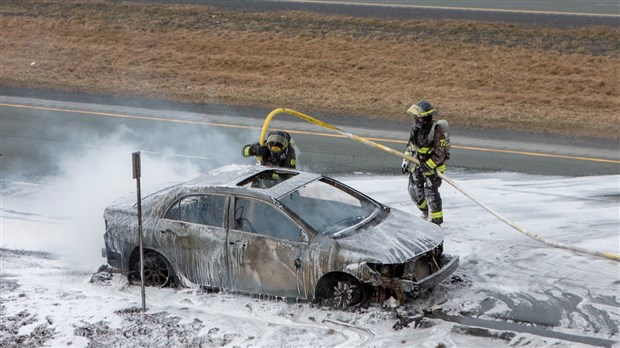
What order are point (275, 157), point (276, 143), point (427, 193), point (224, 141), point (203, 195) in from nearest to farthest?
point (203, 195), point (276, 143), point (275, 157), point (427, 193), point (224, 141)

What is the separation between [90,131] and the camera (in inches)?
742

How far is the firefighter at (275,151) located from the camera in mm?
12031

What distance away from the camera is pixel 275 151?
1206cm

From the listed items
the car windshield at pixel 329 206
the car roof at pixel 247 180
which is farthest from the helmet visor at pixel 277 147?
the car windshield at pixel 329 206

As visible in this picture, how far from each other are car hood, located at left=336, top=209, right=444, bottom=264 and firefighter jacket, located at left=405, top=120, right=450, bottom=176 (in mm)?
1760

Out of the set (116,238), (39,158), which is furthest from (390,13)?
(116,238)

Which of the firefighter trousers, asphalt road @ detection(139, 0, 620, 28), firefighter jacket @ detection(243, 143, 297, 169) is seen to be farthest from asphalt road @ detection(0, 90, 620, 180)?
asphalt road @ detection(139, 0, 620, 28)

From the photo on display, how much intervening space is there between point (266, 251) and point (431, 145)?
132 inches

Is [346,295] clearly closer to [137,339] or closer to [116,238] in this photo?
[137,339]

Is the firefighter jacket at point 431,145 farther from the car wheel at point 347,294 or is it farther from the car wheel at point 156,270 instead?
the car wheel at point 156,270

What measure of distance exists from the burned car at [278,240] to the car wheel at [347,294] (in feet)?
0.03

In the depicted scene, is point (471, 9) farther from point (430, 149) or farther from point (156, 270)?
point (156, 270)

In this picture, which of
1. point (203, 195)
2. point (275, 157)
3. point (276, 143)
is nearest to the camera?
point (203, 195)

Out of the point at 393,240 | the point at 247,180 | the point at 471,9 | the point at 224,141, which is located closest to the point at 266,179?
the point at 247,180
